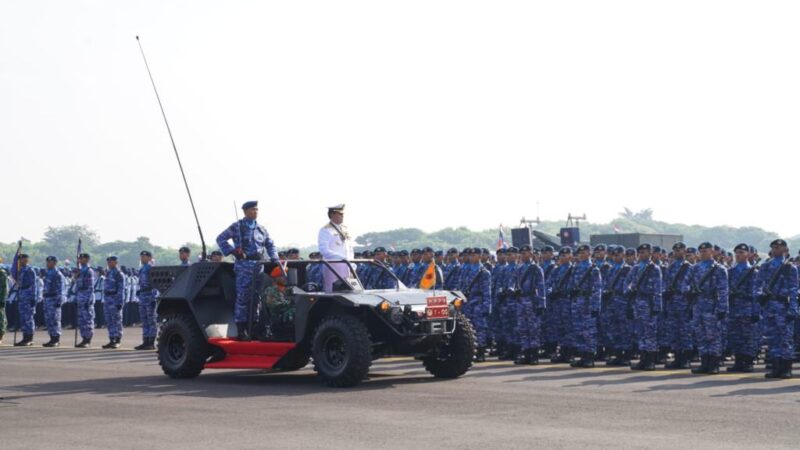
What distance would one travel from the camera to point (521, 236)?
30.8 m

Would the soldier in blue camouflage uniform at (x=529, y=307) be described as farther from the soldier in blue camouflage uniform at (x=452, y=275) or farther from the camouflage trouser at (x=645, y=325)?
the soldier in blue camouflage uniform at (x=452, y=275)

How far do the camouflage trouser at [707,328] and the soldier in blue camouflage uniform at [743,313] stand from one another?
1.61ft

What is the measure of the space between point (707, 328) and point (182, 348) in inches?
299

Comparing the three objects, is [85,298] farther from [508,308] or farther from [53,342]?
[508,308]

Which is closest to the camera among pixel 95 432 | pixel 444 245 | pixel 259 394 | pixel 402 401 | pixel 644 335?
pixel 95 432

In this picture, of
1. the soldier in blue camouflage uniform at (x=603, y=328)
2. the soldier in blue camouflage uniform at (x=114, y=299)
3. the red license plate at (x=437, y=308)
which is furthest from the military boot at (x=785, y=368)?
the soldier in blue camouflage uniform at (x=114, y=299)

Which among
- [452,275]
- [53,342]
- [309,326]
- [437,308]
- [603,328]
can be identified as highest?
[452,275]

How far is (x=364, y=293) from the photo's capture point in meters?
14.0

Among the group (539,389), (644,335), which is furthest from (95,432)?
(644,335)

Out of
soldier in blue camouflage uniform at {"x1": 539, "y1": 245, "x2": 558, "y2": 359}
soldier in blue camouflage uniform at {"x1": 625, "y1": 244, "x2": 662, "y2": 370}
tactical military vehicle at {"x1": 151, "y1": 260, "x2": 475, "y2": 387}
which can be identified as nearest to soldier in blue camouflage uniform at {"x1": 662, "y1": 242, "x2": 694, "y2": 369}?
soldier in blue camouflage uniform at {"x1": 625, "y1": 244, "x2": 662, "y2": 370}

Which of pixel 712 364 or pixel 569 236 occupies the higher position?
pixel 569 236

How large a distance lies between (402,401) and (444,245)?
105 meters

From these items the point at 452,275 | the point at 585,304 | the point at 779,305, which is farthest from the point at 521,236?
the point at 779,305

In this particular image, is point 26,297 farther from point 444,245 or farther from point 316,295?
point 444,245
